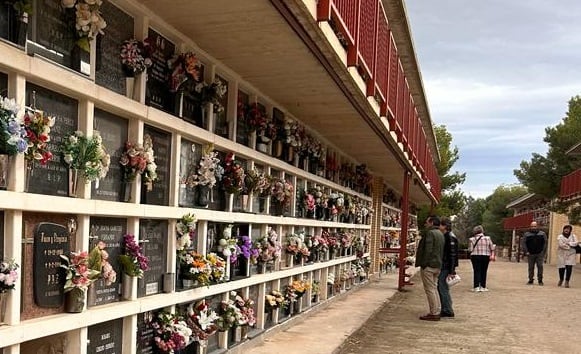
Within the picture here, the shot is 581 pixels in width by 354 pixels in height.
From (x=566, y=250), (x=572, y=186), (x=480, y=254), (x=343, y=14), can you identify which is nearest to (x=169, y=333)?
(x=343, y=14)

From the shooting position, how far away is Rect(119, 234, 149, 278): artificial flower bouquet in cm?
332

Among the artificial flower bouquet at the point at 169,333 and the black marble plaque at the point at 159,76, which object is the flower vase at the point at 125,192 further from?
the artificial flower bouquet at the point at 169,333

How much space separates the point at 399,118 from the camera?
8.40 metres

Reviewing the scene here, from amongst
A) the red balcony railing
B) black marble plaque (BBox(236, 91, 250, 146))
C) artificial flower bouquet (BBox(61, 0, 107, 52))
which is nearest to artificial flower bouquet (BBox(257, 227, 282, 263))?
black marble plaque (BBox(236, 91, 250, 146))

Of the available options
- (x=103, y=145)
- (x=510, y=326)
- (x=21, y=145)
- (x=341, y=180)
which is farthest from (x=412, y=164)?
(x=21, y=145)

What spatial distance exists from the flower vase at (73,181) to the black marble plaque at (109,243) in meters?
0.25

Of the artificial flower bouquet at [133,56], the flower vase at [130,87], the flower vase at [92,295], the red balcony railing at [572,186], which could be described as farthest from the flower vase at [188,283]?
the red balcony railing at [572,186]

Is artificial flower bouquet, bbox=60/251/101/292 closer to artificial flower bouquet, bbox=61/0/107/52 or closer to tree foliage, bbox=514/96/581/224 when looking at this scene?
artificial flower bouquet, bbox=61/0/107/52

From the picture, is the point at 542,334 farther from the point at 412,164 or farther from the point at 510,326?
the point at 412,164

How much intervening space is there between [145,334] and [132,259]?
591 mm

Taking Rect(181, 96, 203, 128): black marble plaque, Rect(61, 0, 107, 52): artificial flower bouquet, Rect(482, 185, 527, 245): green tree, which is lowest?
Rect(482, 185, 527, 245): green tree

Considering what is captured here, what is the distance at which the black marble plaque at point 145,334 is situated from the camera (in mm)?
3568

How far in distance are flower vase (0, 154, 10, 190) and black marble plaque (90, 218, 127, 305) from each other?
691 millimetres

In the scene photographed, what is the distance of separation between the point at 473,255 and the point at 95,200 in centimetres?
1093
